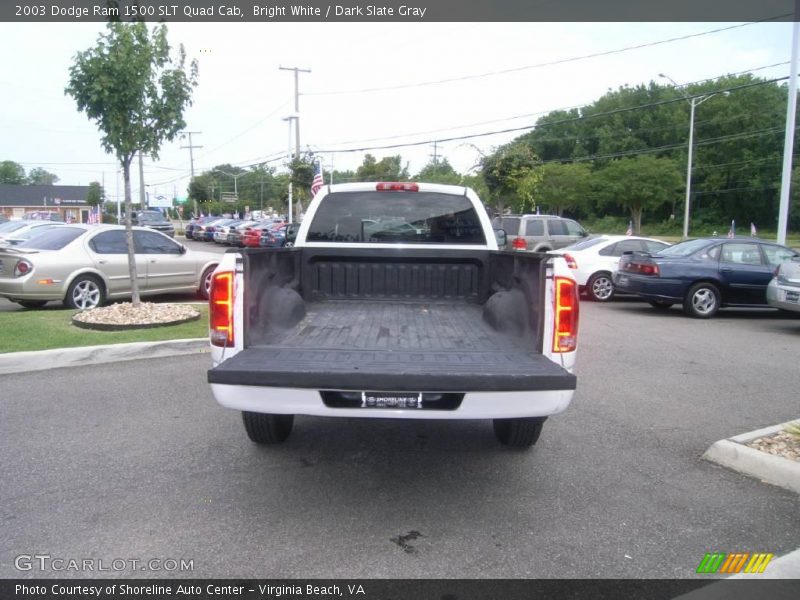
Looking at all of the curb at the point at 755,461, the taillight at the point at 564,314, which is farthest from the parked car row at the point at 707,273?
the taillight at the point at 564,314

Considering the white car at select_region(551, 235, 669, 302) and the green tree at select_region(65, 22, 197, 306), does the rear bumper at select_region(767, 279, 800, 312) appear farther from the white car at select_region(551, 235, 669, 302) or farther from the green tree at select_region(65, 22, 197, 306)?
the green tree at select_region(65, 22, 197, 306)

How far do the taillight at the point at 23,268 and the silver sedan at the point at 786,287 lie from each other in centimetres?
1209

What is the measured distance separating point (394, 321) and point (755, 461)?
2732 millimetres

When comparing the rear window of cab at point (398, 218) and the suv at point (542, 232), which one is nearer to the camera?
the rear window of cab at point (398, 218)

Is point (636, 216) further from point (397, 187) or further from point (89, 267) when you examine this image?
point (397, 187)

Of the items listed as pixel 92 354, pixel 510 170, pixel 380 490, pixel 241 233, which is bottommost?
pixel 380 490

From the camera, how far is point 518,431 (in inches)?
178

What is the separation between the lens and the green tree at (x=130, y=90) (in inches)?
329

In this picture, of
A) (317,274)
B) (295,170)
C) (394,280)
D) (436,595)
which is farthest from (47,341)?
(295,170)

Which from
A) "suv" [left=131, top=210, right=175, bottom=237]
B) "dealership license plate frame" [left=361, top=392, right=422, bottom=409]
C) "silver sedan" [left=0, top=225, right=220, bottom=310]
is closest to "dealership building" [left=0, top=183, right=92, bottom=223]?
"suv" [left=131, top=210, right=175, bottom=237]

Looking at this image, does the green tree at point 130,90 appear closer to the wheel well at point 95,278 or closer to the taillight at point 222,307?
the wheel well at point 95,278

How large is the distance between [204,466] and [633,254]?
1020cm

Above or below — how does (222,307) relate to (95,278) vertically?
above

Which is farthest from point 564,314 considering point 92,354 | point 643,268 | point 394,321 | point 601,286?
point 601,286
